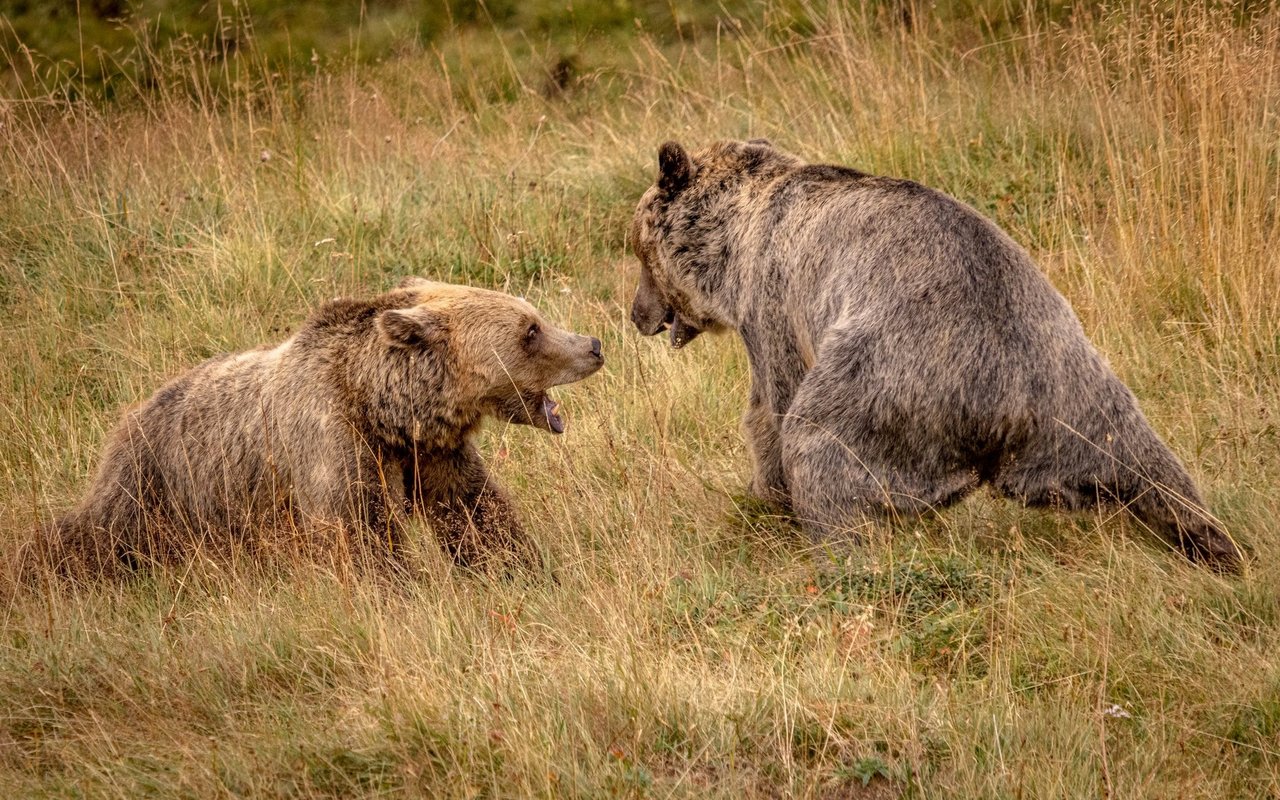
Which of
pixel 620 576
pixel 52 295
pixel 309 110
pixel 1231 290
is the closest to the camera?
pixel 620 576

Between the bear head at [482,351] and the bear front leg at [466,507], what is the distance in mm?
241

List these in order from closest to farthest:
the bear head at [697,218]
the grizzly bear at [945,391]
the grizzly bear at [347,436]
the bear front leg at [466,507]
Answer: the grizzly bear at [945,391] < the grizzly bear at [347,436] < the bear front leg at [466,507] < the bear head at [697,218]

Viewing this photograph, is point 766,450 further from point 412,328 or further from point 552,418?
point 412,328

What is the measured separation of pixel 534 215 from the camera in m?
8.95

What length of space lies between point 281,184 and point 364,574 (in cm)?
529

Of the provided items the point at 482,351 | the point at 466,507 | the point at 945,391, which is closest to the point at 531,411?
the point at 482,351

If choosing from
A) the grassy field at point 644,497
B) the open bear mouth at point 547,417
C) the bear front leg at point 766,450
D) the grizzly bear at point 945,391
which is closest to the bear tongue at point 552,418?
the open bear mouth at point 547,417

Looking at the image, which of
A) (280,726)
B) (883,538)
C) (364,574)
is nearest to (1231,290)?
(883,538)

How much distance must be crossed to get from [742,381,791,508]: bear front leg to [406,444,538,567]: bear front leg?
98cm

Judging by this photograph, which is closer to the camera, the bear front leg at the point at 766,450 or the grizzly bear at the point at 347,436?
the grizzly bear at the point at 347,436

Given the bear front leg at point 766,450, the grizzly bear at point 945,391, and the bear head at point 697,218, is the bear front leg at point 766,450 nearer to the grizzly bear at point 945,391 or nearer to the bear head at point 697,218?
the grizzly bear at point 945,391

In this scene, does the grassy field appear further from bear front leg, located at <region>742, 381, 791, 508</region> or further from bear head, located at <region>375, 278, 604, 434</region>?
bear head, located at <region>375, 278, 604, 434</region>

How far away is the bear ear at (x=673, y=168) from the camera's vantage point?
589 centimetres

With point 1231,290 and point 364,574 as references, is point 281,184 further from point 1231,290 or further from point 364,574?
point 1231,290
